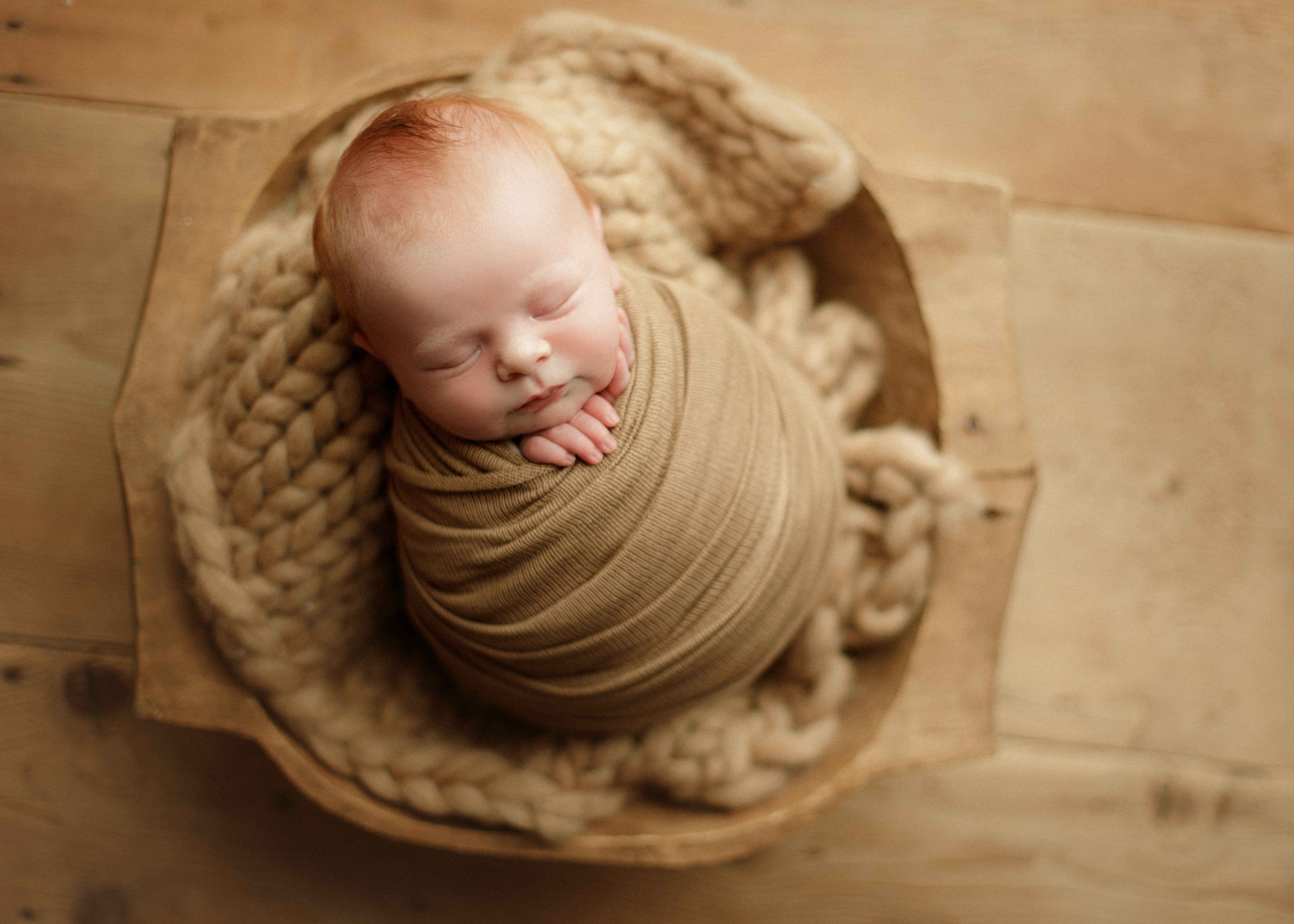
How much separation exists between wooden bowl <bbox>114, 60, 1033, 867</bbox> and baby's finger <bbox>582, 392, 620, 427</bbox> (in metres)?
0.29

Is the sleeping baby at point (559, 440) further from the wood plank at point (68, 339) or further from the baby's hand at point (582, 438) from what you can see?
the wood plank at point (68, 339)

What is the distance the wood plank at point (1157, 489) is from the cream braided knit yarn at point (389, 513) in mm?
362

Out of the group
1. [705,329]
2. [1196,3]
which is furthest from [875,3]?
[705,329]

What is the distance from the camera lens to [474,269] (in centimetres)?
55

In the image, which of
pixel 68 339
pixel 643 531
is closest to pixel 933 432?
pixel 643 531

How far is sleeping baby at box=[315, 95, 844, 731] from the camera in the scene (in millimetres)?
563

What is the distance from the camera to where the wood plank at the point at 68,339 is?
102 cm

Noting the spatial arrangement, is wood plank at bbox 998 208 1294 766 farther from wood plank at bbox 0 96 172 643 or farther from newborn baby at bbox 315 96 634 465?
wood plank at bbox 0 96 172 643

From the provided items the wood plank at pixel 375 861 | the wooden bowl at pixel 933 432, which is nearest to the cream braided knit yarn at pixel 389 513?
the wooden bowl at pixel 933 432

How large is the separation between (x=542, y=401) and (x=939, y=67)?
761 millimetres

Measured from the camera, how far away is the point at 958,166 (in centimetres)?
109

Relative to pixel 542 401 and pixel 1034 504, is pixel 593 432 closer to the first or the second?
pixel 542 401

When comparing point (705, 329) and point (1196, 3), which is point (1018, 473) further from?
point (1196, 3)

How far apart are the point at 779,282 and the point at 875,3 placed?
45cm
